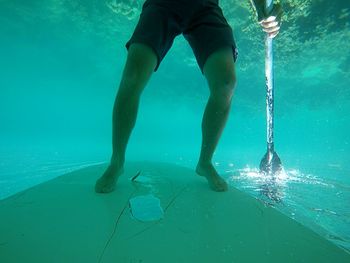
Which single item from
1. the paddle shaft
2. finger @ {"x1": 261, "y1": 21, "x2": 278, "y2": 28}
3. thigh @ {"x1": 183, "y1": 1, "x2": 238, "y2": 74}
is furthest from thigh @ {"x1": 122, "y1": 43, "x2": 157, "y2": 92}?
the paddle shaft

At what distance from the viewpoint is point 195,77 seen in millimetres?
23156

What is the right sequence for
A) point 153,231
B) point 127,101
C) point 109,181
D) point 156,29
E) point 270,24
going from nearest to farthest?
point 153,231 → point 109,181 → point 127,101 → point 156,29 → point 270,24

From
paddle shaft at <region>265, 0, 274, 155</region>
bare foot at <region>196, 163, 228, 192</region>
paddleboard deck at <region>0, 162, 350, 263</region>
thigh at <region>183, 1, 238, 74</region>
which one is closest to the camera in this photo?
paddleboard deck at <region>0, 162, 350, 263</region>

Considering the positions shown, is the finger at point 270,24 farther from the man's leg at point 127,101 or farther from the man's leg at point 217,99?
the man's leg at point 127,101

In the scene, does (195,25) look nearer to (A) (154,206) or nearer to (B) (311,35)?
(A) (154,206)

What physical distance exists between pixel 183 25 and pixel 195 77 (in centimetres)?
2168

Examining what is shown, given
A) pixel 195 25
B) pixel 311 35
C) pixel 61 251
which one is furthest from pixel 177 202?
pixel 311 35

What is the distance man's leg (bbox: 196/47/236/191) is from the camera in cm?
185

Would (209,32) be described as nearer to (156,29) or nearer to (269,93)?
(156,29)

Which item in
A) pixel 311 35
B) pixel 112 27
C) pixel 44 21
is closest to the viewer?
pixel 311 35

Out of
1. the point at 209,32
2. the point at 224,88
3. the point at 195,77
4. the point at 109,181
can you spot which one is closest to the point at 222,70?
the point at 224,88

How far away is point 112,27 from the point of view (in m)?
16.2

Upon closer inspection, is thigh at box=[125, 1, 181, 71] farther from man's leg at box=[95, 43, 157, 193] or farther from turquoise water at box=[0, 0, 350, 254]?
turquoise water at box=[0, 0, 350, 254]

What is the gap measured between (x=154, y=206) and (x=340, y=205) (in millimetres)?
2766
